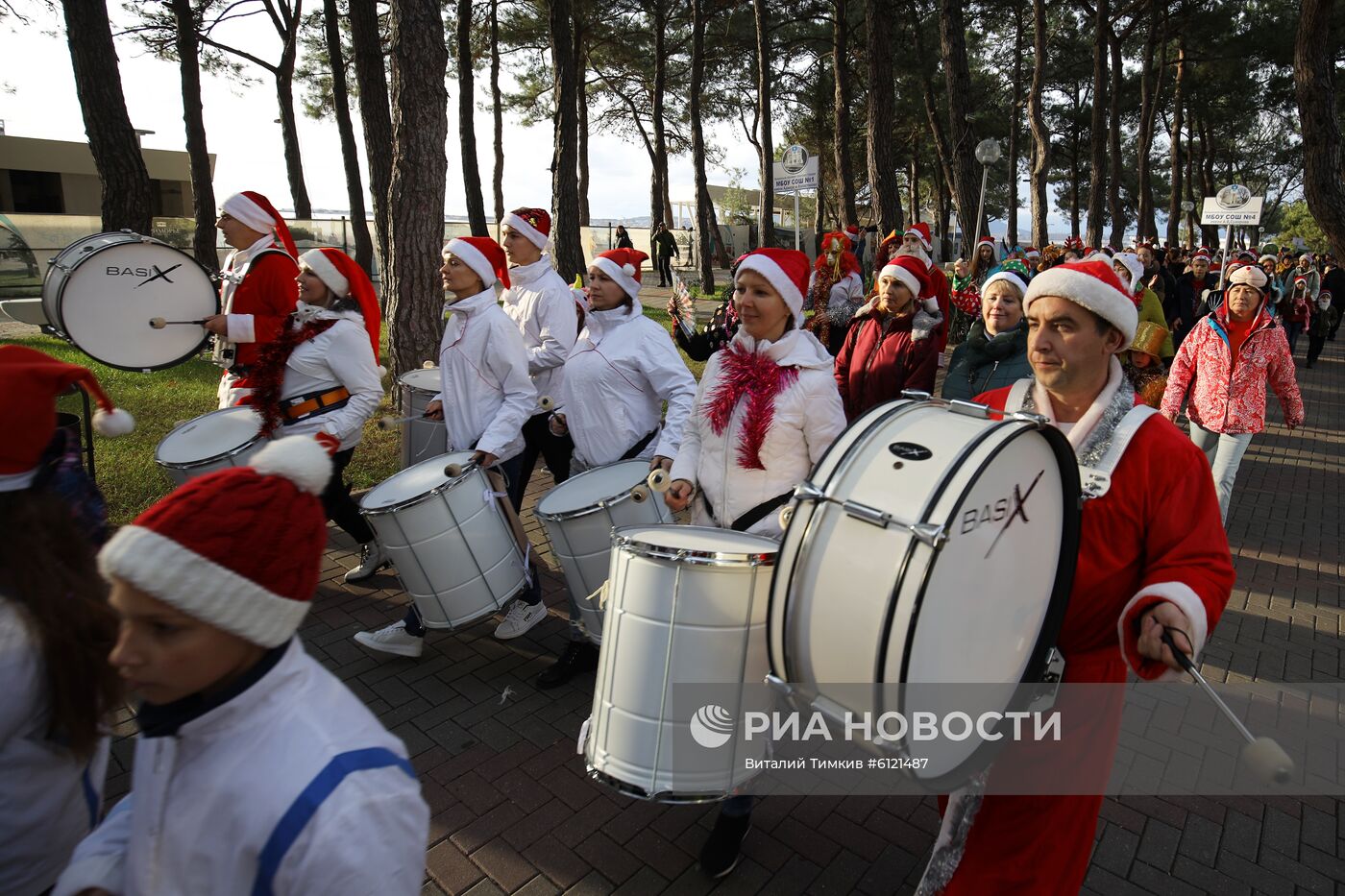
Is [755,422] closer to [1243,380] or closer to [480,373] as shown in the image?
[480,373]

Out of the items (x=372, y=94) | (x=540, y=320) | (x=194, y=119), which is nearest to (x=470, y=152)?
(x=194, y=119)

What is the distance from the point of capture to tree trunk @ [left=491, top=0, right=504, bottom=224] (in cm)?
2261

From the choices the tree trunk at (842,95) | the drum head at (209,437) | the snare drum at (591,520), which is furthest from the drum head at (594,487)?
the tree trunk at (842,95)

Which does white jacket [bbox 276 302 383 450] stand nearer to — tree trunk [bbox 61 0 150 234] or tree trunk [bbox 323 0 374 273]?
tree trunk [bbox 61 0 150 234]

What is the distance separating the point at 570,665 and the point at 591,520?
40.9 inches

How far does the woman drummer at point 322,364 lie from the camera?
170 inches

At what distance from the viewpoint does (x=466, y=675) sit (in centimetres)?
414

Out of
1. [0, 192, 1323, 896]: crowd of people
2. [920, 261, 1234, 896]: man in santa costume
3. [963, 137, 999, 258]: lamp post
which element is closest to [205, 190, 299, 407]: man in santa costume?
[0, 192, 1323, 896]: crowd of people

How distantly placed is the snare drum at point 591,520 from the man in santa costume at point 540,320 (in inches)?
56.4

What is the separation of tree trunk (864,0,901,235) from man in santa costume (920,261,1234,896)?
1117 centimetres

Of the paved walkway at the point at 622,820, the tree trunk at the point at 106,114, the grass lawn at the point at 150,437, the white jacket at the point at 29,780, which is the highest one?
the tree trunk at the point at 106,114

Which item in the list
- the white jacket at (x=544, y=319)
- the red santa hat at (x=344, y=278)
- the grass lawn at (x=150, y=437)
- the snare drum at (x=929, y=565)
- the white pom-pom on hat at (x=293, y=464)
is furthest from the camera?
the grass lawn at (x=150, y=437)

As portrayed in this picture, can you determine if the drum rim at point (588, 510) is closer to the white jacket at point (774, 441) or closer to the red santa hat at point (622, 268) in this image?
the white jacket at point (774, 441)

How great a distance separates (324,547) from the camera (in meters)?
1.55
